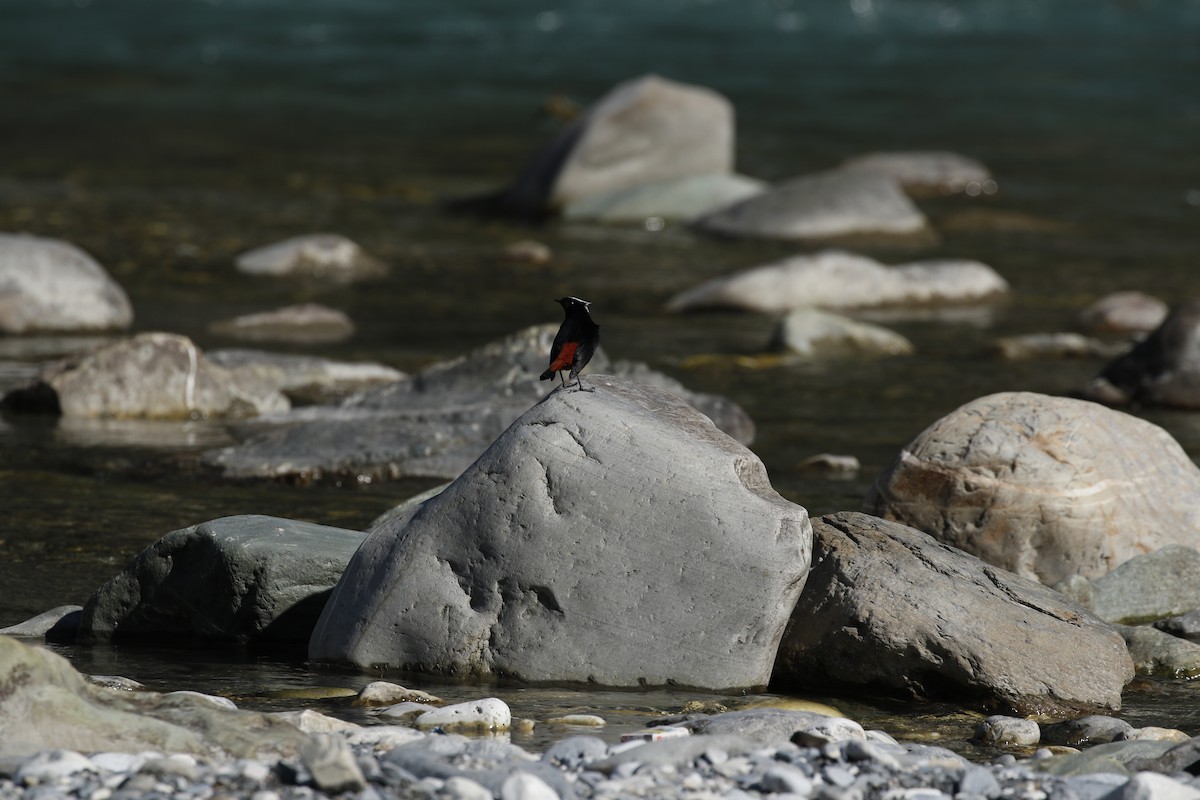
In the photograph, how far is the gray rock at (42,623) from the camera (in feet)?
15.6

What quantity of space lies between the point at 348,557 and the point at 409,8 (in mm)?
30965

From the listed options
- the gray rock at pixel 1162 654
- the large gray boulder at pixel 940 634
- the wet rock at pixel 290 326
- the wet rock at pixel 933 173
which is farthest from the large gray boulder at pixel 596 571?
the wet rock at pixel 933 173

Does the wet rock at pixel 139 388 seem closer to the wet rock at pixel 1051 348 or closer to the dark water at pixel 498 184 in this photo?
the dark water at pixel 498 184

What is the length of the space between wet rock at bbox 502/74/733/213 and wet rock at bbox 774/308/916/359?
5.76 meters

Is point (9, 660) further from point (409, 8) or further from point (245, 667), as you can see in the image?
point (409, 8)

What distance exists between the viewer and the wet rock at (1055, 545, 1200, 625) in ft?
17.0

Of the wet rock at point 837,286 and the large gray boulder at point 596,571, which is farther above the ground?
the large gray boulder at point 596,571

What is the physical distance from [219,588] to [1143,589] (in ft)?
9.23

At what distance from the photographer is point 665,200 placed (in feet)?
48.8

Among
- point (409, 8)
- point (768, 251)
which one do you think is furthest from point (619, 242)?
point (409, 8)

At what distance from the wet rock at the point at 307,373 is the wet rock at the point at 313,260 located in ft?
10.7

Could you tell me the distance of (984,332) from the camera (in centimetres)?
1032

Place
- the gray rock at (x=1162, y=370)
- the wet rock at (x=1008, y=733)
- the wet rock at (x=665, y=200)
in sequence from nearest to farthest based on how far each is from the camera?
the wet rock at (x=1008, y=733), the gray rock at (x=1162, y=370), the wet rock at (x=665, y=200)

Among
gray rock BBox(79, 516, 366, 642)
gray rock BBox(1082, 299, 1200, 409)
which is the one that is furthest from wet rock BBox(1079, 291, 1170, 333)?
gray rock BBox(79, 516, 366, 642)
